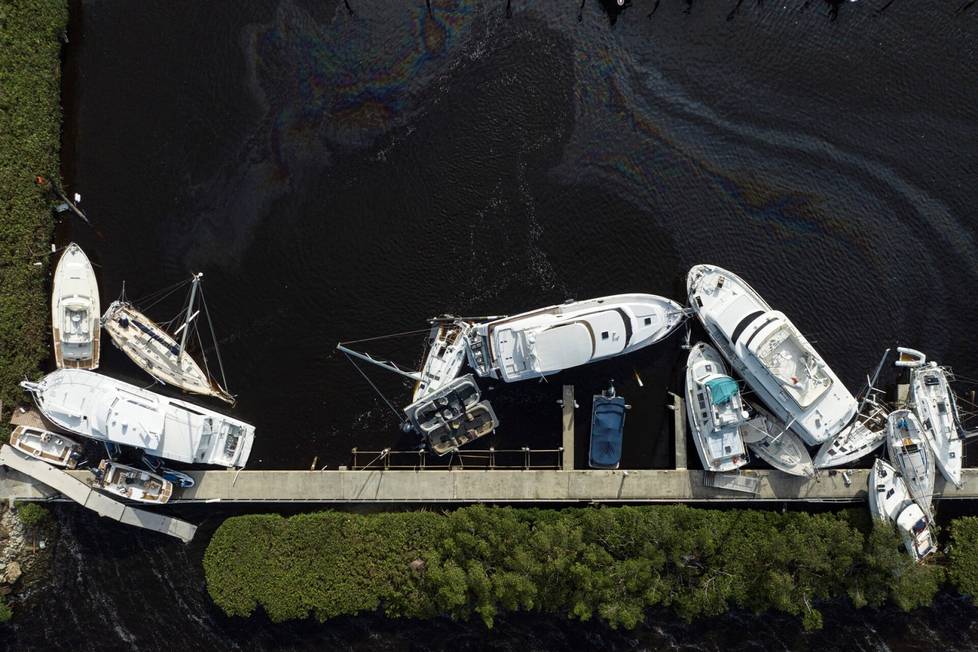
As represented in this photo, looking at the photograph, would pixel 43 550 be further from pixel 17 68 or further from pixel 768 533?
pixel 768 533

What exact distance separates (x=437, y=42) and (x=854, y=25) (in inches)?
864

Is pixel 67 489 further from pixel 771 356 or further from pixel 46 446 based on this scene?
pixel 771 356

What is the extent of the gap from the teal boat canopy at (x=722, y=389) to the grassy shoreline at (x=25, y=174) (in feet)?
109

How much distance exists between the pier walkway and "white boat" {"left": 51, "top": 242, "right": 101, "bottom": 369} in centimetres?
482

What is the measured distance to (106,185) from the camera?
93.1 ft

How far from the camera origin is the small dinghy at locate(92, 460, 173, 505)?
2670cm

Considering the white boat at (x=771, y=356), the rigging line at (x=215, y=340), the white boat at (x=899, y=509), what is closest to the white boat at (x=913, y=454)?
the white boat at (x=899, y=509)

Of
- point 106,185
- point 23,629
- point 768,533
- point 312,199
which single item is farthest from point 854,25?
point 23,629

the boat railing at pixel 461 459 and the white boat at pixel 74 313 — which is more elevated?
the white boat at pixel 74 313

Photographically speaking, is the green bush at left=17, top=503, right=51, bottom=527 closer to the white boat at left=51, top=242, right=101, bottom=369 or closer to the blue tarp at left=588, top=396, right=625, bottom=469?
the white boat at left=51, top=242, right=101, bottom=369

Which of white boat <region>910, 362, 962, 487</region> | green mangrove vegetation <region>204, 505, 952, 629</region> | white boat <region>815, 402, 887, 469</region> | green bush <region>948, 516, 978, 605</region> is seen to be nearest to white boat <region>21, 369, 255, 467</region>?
green mangrove vegetation <region>204, 505, 952, 629</region>

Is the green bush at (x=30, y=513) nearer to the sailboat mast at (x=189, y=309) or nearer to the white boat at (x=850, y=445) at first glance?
the sailboat mast at (x=189, y=309)

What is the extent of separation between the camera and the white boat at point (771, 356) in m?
26.2

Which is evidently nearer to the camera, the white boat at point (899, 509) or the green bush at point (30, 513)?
the white boat at point (899, 509)
